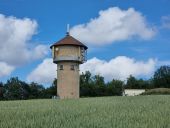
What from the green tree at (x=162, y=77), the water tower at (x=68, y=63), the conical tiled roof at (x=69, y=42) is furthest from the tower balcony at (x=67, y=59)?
the green tree at (x=162, y=77)

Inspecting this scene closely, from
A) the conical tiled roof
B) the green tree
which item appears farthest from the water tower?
the green tree

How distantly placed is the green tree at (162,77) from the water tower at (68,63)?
5390cm

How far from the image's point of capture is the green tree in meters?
115

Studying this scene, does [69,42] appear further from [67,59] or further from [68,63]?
[68,63]

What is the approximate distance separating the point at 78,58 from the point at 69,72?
2437 mm

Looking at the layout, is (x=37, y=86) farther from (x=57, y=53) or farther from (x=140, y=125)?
(x=140, y=125)

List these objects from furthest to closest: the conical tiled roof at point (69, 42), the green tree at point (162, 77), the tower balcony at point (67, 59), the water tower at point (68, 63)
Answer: the green tree at point (162, 77) → the conical tiled roof at point (69, 42) → the tower balcony at point (67, 59) → the water tower at point (68, 63)

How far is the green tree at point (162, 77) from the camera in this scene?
11531 cm

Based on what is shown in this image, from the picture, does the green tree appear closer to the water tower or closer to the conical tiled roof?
the conical tiled roof

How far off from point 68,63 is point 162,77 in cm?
6159

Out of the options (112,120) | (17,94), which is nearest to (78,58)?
(17,94)

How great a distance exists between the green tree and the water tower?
5390cm

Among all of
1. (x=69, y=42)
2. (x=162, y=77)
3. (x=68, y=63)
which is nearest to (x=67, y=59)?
(x=68, y=63)

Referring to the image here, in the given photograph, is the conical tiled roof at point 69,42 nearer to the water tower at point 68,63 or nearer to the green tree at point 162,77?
the water tower at point 68,63
